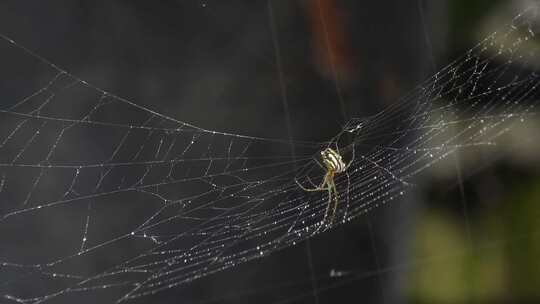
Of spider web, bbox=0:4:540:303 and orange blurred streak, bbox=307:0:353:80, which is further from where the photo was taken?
orange blurred streak, bbox=307:0:353:80

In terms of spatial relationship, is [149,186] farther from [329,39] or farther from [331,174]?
[329,39]

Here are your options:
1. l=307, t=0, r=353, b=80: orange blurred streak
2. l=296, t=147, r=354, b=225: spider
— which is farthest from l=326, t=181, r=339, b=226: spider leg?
l=307, t=0, r=353, b=80: orange blurred streak

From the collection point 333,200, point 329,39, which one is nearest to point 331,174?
point 333,200

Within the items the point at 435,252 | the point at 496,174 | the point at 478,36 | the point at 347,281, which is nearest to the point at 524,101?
the point at 478,36

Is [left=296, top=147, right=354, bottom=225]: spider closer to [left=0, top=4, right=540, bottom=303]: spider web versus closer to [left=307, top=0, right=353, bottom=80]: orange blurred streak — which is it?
[left=0, top=4, right=540, bottom=303]: spider web

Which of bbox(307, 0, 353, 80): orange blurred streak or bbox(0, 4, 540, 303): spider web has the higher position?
bbox(307, 0, 353, 80): orange blurred streak
